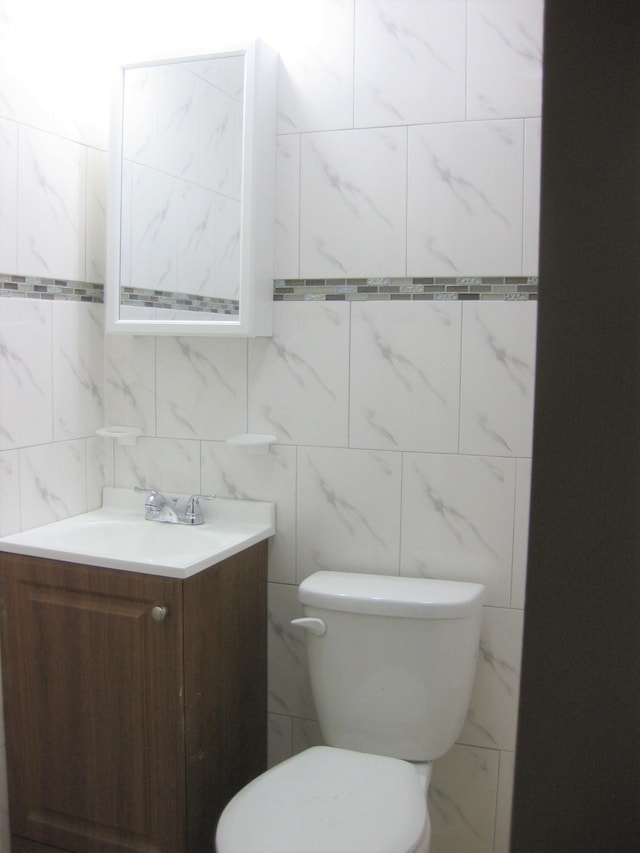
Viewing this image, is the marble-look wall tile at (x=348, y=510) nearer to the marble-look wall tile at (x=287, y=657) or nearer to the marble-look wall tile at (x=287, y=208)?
the marble-look wall tile at (x=287, y=657)

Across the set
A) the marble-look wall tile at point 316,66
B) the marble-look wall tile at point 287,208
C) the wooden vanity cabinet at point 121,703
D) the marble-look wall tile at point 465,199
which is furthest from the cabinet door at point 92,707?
the marble-look wall tile at point 316,66

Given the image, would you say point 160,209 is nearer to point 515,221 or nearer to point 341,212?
point 341,212

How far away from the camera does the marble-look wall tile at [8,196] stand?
1748mm

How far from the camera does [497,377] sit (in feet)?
5.71

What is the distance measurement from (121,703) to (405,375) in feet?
3.21

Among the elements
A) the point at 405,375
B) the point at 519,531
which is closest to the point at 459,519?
the point at 519,531

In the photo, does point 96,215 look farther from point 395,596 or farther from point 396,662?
point 396,662

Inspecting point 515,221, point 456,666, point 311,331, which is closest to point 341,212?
point 311,331

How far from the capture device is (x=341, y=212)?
184 cm

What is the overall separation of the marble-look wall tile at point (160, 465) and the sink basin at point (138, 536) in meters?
0.05

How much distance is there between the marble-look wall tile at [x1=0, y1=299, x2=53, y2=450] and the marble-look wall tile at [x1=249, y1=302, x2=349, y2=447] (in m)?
0.52

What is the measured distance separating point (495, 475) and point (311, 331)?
0.57 meters

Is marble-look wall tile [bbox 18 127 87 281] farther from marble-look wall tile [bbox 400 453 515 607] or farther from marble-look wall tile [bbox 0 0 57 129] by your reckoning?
marble-look wall tile [bbox 400 453 515 607]

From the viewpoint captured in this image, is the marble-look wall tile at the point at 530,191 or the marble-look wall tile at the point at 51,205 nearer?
the marble-look wall tile at the point at 530,191
